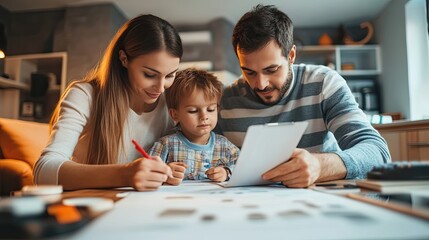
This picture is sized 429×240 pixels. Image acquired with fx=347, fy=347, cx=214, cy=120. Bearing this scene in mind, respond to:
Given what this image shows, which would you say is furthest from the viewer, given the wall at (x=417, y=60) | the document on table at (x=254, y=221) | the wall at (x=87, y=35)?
the wall at (x=87, y=35)

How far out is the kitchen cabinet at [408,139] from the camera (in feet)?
8.68

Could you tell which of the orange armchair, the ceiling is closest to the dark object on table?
the orange armchair

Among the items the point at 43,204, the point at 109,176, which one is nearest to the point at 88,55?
the point at 109,176

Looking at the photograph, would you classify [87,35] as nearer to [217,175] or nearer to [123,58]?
[123,58]

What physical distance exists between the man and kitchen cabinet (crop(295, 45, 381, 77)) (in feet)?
10.0

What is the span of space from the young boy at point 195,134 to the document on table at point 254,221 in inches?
27.8

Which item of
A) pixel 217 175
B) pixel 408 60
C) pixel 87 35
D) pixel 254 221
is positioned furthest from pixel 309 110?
pixel 87 35

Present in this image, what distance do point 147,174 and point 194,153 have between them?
540mm

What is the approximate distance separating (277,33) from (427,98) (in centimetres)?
305

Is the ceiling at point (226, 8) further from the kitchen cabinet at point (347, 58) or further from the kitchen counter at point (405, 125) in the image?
the kitchen counter at point (405, 125)

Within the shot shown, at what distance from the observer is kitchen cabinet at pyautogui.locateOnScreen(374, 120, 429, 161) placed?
2646 millimetres

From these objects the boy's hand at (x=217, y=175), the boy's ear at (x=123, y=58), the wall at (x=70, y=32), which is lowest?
the boy's hand at (x=217, y=175)

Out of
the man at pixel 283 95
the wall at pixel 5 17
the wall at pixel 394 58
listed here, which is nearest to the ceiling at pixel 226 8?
the wall at pixel 5 17

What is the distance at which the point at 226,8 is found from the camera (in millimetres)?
4188
